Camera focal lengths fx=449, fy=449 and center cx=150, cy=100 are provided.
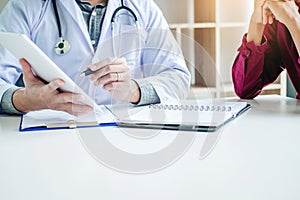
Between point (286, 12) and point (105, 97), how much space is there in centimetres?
55

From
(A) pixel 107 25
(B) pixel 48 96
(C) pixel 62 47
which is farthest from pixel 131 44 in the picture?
(B) pixel 48 96

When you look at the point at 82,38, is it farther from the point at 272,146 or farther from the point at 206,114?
the point at 272,146

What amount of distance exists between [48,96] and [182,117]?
29 centimetres

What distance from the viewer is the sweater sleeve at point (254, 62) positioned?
130cm

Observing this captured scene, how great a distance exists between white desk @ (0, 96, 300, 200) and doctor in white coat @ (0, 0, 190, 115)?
0.26 meters

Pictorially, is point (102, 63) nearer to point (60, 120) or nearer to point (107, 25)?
point (60, 120)

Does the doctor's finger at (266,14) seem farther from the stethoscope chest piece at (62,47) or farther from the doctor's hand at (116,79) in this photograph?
the stethoscope chest piece at (62,47)

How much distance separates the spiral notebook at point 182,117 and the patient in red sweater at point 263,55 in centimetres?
24

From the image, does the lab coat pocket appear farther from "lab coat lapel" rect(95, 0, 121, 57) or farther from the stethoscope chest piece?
the stethoscope chest piece

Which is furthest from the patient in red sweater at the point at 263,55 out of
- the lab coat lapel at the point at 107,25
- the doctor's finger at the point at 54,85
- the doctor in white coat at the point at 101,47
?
the doctor's finger at the point at 54,85

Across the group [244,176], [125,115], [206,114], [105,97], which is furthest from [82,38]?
[244,176]

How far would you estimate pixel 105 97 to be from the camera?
1.30 metres

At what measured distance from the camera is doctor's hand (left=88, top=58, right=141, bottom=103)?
0.99 metres

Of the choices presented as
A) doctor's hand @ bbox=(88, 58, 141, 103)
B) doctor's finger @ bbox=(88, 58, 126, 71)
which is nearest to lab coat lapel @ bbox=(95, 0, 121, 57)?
doctor's hand @ bbox=(88, 58, 141, 103)
